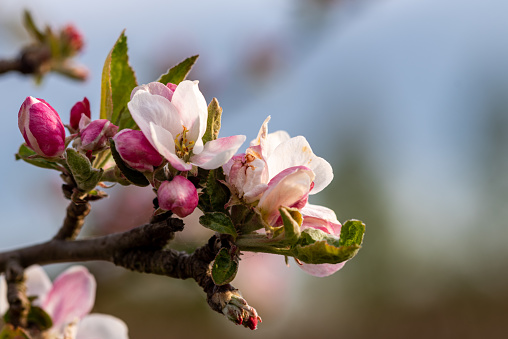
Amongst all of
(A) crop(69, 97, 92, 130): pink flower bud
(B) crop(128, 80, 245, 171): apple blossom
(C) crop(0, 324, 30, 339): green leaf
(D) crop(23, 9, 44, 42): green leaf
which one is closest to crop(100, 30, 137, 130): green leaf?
(A) crop(69, 97, 92, 130): pink flower bud

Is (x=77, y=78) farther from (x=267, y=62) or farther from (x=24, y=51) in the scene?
(x=267, y=62)

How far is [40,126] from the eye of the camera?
0.61 m

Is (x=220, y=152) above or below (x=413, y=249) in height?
below

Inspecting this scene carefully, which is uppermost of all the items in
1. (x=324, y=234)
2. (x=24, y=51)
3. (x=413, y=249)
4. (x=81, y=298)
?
(x=413, y=249)

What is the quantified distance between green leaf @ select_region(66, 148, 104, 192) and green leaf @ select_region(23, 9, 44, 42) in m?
1.09

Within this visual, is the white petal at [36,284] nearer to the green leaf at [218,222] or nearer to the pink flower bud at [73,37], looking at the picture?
the green leaf at [218,222]

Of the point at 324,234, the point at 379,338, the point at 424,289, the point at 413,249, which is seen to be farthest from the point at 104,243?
the point at 413,249

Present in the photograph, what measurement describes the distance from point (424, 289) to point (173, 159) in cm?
953

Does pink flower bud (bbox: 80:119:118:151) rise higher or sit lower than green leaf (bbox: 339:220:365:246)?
higher

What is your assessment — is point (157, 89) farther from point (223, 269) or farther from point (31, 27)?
point (31, 27)

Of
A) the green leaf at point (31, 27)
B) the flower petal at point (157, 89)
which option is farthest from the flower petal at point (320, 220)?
the green leaf at point (31, 27)

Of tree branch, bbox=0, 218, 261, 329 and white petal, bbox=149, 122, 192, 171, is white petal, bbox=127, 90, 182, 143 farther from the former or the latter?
tree branch, bbox=0, 218, 261, 329

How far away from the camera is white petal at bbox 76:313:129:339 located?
0.97 m

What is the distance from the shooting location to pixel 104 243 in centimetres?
83
